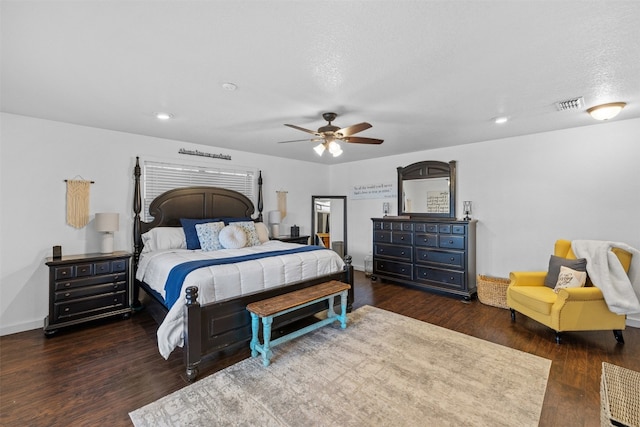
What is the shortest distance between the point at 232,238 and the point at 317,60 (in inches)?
112

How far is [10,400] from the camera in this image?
2.05 meters

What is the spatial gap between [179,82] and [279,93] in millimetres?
876

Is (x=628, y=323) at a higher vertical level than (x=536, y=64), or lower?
lower

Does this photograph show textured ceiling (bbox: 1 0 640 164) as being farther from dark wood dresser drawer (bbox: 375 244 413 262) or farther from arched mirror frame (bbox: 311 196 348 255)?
arched mirror frame (bbox: 311 196 348 255)

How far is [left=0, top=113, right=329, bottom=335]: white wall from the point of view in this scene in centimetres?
316

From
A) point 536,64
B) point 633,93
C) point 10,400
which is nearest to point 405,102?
point 536,64

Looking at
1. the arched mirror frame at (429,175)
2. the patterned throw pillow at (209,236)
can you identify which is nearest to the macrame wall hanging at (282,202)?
the patterned throw pillow at (209,236)

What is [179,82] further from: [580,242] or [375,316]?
[580,242]

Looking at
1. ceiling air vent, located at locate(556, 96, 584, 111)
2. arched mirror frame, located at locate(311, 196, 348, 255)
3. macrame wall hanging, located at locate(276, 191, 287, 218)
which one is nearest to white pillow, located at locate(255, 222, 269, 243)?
macrame wall hanging, located at locate(276, 191, 287, 218)

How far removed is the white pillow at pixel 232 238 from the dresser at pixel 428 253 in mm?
2643

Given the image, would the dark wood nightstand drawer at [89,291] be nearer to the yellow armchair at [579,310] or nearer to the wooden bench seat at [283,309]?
the wooden bench seat at [283,309]

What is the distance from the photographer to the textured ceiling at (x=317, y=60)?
1.51 metres

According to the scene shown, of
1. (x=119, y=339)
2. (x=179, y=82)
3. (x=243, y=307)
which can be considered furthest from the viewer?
(x=119, y=339)

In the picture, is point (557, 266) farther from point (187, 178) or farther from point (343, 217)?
point (187, 178)
